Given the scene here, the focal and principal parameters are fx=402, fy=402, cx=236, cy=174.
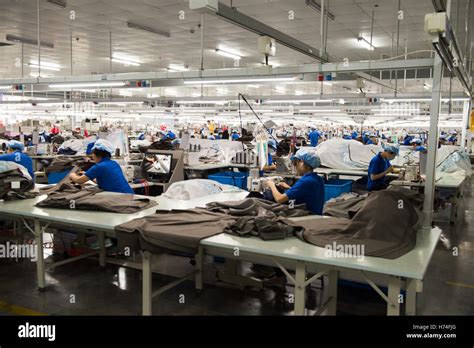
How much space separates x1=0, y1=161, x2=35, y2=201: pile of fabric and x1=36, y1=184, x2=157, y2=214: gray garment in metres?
0.50

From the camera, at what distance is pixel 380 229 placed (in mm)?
2594

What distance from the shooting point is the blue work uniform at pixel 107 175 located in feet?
14.6

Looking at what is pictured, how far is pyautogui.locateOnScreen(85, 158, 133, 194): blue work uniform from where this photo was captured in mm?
4461

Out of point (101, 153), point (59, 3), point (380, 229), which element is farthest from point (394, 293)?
point (59, 3)

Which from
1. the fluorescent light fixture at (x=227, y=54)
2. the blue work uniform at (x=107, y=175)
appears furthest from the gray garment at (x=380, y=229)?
the fluorescent light fixture at (x=227, y=54)

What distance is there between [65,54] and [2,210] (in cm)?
851

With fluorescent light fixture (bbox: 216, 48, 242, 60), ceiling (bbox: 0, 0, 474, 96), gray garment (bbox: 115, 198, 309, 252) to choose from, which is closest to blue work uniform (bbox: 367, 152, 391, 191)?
ceiling (bbox: 0, 0, 474, 96)

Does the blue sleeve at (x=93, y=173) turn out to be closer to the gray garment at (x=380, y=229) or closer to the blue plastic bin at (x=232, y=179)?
the gray garment at (x=380, y=229)

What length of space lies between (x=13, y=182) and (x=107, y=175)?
924 millimetres

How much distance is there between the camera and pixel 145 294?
3104 mm

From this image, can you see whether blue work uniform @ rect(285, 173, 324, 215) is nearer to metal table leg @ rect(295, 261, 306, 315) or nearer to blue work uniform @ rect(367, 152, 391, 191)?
metal table leg @ rect(295, 261, 306, 315)

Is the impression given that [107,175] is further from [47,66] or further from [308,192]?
[47,66]

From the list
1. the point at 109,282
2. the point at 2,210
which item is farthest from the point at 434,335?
the point at 2,210

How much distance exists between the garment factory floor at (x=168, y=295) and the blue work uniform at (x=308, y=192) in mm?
938
